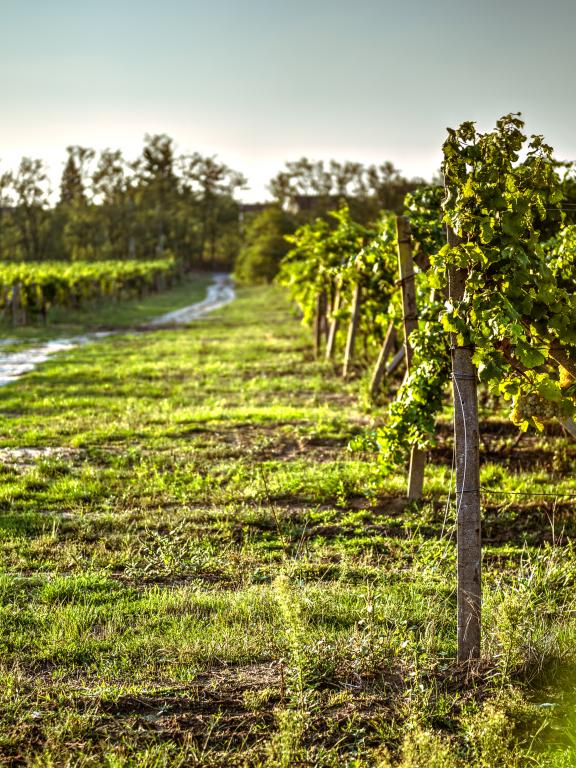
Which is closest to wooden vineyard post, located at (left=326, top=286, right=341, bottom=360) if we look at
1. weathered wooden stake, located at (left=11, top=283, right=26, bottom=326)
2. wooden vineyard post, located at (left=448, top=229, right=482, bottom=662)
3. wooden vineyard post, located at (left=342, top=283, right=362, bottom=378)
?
wooden vineyard post, located at (left=342, top=283, right=362, bottom=378)

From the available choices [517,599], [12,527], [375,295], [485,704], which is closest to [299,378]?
[375,295]

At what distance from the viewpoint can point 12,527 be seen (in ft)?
20.1

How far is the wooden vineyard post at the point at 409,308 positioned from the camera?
675 centimetres

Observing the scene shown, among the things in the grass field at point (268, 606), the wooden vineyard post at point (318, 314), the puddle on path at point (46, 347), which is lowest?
the grass field at point (268, 606)

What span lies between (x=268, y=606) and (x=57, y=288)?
25665 millimetres

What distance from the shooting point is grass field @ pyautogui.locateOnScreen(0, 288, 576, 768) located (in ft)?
11.0

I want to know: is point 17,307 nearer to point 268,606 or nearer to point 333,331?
point 333,331

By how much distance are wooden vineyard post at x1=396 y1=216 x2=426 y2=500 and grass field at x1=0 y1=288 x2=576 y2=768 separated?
7.1 inches

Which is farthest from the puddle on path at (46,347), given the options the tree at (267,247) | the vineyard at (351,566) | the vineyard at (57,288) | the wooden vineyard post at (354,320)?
the tree at (267,247)

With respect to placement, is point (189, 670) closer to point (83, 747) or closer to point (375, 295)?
point (83, 747)

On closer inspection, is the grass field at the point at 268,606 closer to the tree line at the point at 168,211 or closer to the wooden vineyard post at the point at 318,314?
the wooden vineyard post at the point at 318,314

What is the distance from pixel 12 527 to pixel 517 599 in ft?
12.4

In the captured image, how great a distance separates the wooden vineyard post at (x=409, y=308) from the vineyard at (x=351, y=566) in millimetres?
27

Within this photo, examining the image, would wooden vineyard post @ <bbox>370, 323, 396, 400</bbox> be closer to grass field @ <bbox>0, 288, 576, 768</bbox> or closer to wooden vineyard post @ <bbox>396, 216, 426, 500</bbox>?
grass field @ <bbox>0, 288, 576, 768</bbox>
